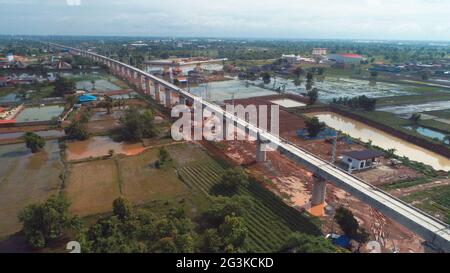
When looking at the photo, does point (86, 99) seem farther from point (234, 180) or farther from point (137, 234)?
point (137, 234)

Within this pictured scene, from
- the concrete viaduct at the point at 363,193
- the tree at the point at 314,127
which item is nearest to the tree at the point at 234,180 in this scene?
the concrete viaduct at the point at 363,193

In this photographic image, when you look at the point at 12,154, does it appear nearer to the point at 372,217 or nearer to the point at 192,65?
the point at 372,217

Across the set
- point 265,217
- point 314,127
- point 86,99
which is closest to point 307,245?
point 265,217

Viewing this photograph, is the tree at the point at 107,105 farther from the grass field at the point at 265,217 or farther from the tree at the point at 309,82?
the tree at the point at 309,82

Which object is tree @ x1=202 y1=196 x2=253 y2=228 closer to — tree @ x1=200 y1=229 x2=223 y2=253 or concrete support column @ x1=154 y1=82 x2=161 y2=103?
tree @ x1=200 y1=229 x2=223 y2=253

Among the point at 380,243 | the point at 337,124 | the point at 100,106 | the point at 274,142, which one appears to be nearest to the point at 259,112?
the point at 337,124
